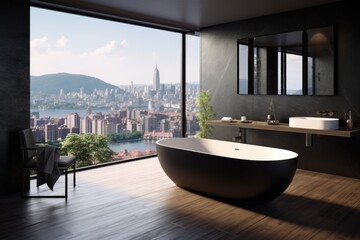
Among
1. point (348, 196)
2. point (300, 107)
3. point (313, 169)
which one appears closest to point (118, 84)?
point (300, 107)

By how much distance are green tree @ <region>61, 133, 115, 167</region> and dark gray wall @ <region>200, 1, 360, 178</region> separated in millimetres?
1945

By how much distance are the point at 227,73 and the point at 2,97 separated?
346 cm

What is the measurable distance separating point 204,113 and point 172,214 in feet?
9.33

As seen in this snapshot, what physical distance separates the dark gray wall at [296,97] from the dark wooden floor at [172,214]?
1.83ft

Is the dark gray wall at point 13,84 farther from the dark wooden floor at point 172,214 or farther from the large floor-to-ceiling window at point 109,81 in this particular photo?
the large floor-to-ceiling window at point 109,81

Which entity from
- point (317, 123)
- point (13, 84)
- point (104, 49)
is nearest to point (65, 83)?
point (104, 49)

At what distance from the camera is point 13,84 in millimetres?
3719

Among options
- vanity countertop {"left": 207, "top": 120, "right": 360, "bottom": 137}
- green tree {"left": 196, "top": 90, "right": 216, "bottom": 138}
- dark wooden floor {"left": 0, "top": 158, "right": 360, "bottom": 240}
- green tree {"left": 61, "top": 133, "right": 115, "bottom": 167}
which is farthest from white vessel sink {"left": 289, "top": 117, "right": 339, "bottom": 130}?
green tree {"left": 61, "top": 133, "right": 115, "bottom": 167}

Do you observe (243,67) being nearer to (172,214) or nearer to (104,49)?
(104,49)

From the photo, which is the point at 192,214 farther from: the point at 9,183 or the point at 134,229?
the point at 9,183

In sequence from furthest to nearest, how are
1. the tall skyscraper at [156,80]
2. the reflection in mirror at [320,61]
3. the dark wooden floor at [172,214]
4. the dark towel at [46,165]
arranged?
the tall skyscraper at [156,80] → the reflection in mirror at [320,61] → the dark towel at [46,165] → the dark wooden floor at [172,214]

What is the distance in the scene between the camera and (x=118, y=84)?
5727 millimetres

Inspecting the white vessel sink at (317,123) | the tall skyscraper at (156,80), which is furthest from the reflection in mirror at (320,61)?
the tall skyscraper at (156,80)

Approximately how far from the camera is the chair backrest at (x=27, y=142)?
12.0 ft
